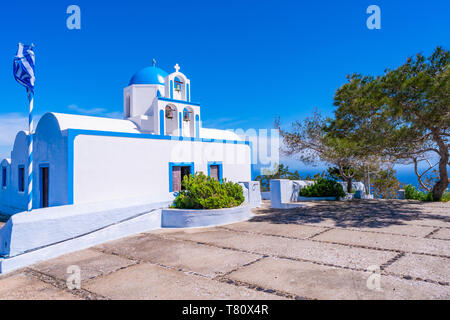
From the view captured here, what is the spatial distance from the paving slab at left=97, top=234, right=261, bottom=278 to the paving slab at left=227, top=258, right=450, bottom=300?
0.42 meters

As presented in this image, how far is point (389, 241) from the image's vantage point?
6.30 metres

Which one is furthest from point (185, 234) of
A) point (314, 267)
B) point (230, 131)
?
point (230, 131)

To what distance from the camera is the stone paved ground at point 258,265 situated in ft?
12.9

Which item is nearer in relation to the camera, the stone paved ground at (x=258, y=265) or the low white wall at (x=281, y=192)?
the stone paved ground at (x=258, y=265)

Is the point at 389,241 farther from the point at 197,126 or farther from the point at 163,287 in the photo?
the point at 197,126

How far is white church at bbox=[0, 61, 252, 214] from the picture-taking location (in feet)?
33.6

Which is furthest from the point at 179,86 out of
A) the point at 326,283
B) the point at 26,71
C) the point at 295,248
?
the point at 326,283

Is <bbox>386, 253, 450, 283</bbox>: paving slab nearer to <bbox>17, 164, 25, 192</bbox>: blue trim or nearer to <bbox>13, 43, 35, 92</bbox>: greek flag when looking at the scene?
<bbox>13, 43, 35, 92</bbox>: greek flag

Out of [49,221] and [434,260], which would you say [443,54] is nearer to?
[434,260]

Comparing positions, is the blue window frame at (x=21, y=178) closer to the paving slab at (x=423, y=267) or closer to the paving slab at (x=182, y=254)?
the paving slab at (x=182, y=254)

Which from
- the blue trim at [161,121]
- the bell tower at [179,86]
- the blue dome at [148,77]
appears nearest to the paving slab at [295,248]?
the blue trim at [161,121]

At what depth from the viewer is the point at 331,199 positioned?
15.1m

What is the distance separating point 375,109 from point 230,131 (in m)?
9.39

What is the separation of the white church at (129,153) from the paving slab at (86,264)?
11.9 feet
